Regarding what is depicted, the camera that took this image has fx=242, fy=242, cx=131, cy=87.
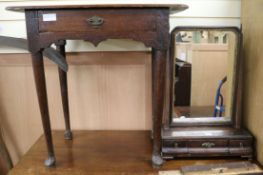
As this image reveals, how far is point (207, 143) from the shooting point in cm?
109

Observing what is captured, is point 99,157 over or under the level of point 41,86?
under

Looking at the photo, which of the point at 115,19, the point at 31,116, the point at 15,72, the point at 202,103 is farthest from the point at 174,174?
the point at 15,72

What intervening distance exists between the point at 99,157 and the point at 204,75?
666 mm

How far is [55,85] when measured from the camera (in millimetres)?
1437

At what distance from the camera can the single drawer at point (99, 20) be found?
88 centimetres

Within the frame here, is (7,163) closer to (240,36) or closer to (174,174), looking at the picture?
(174,174)

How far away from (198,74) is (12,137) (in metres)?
1.20

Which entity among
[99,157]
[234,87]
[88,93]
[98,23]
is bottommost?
[99,157]

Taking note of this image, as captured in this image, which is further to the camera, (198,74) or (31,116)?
(31,116)

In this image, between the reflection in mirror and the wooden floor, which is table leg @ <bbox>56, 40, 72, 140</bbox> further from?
the reflection in mirror

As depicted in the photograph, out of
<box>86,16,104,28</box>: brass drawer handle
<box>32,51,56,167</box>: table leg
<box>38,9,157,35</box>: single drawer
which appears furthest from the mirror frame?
<box>32,51,56,167</box>: table leg

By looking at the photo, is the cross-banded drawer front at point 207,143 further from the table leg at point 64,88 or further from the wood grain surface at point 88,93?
the table leg at point 64,88

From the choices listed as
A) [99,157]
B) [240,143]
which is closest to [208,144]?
[240,143]

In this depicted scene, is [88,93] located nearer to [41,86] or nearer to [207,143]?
[41,86]
